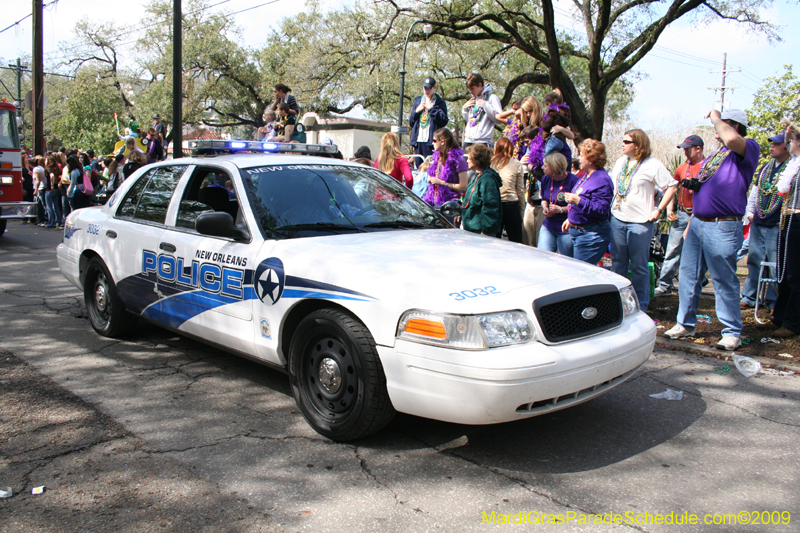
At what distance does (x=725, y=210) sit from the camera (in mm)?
5309

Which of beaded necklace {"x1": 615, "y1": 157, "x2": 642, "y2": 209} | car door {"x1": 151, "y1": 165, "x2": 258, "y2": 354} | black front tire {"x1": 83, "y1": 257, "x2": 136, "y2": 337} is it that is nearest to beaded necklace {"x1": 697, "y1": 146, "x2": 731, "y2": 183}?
beaded necklace {"x1": 615, "y1": 157, "x2": 642, "y2": 209}

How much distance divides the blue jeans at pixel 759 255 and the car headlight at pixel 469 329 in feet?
16.7

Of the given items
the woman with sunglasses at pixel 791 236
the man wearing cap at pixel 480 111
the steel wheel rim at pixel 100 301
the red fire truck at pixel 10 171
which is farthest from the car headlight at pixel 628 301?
the red fire truck at pixel 10 171

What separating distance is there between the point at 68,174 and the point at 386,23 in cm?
1389

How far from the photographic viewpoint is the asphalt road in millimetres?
2885

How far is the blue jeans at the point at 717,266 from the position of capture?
5.33 meters

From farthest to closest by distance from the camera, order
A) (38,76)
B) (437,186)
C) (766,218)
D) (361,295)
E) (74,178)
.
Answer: (38,76), (74,178), (437,186), (766,218), (361,295)

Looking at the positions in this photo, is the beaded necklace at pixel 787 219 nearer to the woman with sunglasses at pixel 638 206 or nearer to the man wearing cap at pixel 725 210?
the man wearing cap at pixel 725 210

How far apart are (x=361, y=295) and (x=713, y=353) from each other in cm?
367

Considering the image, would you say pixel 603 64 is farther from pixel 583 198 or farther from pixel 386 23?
pixel 583 198

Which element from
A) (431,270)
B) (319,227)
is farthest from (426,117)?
(431,270)

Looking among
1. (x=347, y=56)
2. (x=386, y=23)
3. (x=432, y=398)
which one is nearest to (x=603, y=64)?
(x=386, y=23)

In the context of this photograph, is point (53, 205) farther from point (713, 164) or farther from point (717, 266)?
point (717, 266)

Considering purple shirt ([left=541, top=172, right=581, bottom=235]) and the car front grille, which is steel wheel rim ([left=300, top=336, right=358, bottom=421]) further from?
purple shirt ([left=541, top=172, right=581, bottom=235])
